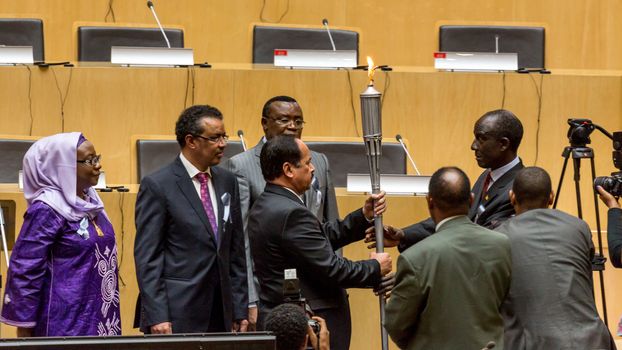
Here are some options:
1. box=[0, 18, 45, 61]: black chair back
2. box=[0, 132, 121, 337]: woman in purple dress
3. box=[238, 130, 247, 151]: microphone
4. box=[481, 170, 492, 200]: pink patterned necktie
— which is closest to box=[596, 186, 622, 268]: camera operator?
box=[481, 170, 492, 200]: pink patterned necktie

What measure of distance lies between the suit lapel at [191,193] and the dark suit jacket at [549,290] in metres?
1.10

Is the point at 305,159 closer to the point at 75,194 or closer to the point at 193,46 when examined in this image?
the point at 75,194

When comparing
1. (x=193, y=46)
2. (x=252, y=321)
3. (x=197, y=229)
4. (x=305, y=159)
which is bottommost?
(x=252, y=321)

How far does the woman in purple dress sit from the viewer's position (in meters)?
3.97

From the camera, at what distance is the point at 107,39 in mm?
7352

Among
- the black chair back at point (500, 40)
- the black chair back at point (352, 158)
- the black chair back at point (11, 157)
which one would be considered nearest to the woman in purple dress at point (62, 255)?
the black chair back at point (11, 157)

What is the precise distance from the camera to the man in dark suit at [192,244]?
403 centimetres

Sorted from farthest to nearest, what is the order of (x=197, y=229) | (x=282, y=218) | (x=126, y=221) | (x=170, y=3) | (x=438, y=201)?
(x=170, y=3), (x=126, y=221), (x=197, y=229), (x=282, y=218), (x=438, y=201)

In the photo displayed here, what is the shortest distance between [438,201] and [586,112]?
138 inches

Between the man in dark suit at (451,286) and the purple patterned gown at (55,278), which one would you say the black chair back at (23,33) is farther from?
the man in dark suit at (451,286)

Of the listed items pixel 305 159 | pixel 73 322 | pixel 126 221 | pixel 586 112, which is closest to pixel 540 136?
pixel 586 112

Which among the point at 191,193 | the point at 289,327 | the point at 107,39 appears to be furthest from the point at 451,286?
the point at 107,39

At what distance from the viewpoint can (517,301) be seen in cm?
365

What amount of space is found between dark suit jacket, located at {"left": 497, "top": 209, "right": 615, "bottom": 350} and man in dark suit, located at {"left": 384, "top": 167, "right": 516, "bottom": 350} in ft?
0.60
